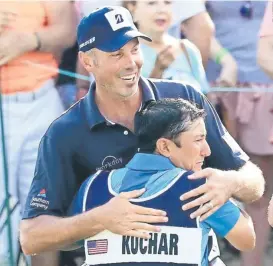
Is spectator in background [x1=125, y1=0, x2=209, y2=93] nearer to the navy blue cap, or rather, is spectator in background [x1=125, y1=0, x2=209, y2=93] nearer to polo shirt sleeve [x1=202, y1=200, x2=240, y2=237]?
the navy blue cap

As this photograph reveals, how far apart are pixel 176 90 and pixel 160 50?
109cm

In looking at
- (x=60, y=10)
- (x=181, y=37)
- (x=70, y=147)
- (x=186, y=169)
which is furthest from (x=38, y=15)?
(x=186, y=169)

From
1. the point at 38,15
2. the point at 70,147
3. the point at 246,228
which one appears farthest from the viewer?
the point at 38,15

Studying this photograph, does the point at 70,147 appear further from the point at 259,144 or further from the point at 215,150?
the point at 259,144

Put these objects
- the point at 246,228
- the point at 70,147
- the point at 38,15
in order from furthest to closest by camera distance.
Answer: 1. the point at 38,15
2. the point at 70,147
3. the point at 246,228

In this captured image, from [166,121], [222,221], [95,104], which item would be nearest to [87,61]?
[95,104]

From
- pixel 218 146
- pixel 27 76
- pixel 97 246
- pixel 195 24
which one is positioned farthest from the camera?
pixel 195 24

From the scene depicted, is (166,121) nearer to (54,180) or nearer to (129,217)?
A: (129,217)

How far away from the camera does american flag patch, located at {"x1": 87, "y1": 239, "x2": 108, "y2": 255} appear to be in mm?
3504

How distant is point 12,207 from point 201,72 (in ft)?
3.74

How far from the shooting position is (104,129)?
12.3ft

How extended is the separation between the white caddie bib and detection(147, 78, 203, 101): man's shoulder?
634 mm

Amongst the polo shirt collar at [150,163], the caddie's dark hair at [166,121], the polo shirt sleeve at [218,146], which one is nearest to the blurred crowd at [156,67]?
the polo shirt sleeve at [218,146]

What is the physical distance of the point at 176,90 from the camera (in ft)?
12.6
